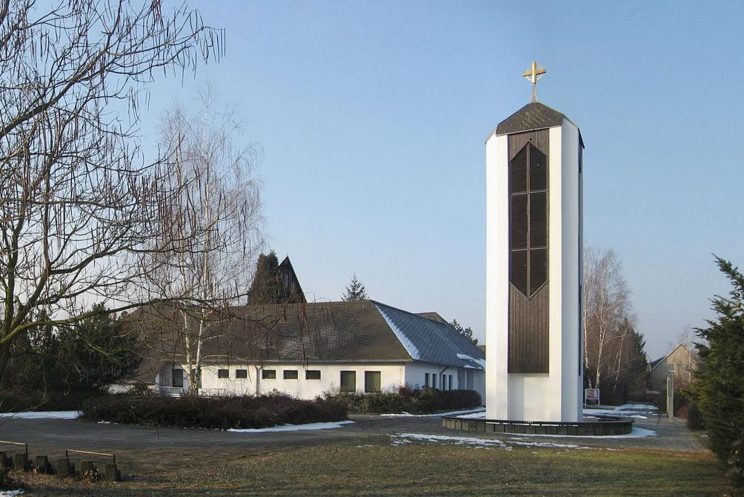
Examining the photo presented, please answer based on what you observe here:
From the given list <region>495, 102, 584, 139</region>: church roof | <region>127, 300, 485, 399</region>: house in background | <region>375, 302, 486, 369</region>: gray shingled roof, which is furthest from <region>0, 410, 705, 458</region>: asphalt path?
<region>375, 302, 486, 369</region>: gray shingled roof

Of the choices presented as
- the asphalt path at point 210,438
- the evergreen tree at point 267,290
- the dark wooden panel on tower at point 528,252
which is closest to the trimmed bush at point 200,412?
the asphalt path at point 210,438

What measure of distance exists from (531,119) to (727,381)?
15578 mm

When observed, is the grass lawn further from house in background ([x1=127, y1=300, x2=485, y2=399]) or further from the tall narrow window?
the tall narrow window

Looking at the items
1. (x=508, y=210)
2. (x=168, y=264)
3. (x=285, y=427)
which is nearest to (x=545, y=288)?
(x=508, y=210)

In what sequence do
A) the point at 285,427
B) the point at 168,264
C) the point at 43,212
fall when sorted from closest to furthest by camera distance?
the point at 43,212
the point at 168,264
the point at 285,427

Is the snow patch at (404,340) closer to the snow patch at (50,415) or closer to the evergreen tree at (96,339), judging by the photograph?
the snow patch at (50,415)

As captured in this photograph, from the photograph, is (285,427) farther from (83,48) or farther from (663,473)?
(83,48)

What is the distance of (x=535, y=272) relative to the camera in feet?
79.7

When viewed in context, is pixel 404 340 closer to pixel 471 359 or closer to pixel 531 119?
pixel 471 359

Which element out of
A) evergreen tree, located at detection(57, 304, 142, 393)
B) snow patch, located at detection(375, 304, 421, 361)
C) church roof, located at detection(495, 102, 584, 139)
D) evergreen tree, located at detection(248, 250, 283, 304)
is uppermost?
church roof, located at detection(495, 102, 584, 139)

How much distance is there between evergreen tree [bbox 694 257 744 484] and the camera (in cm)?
1039

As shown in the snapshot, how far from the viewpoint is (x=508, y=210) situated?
81.7ft

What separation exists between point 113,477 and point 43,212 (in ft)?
22.7

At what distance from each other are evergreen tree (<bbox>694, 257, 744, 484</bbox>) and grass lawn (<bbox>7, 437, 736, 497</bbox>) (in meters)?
0.79
